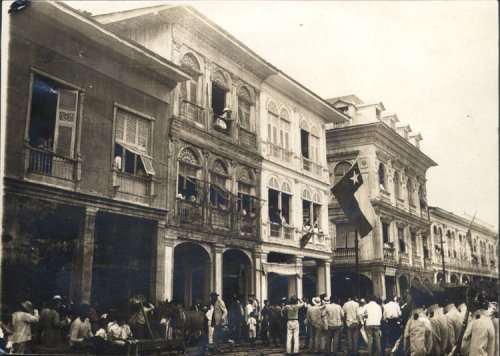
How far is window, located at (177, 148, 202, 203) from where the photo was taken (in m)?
15.1

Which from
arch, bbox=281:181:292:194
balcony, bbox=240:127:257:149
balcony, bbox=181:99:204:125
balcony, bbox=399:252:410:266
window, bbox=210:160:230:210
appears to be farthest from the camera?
balcony, bbox=399:252:410:266

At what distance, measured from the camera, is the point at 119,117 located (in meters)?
12.8

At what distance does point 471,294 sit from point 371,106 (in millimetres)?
14082

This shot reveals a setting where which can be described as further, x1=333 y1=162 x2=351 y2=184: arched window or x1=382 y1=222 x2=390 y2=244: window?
x1=382 y1=222 x2=390 y2=244: window

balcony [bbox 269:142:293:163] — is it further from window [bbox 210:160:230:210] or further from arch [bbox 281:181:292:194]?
window [bbox 210:160:230:210]

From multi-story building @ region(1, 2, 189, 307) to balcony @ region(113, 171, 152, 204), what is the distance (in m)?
0.03

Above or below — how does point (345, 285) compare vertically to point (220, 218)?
below

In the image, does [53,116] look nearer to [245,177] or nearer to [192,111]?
[192,111]

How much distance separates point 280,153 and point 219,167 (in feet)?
12.8

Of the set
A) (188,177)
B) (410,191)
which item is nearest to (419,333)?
(188,177)

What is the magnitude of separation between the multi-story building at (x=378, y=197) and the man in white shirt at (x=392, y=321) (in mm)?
10005

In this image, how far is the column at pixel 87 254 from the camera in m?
11.2

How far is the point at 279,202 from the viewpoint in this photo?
777 inches

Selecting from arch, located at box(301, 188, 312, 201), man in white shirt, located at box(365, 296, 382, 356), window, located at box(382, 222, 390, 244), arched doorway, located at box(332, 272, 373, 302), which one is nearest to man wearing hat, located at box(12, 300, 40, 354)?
man in white shirt, located at box(365, 296, 382, 356)
